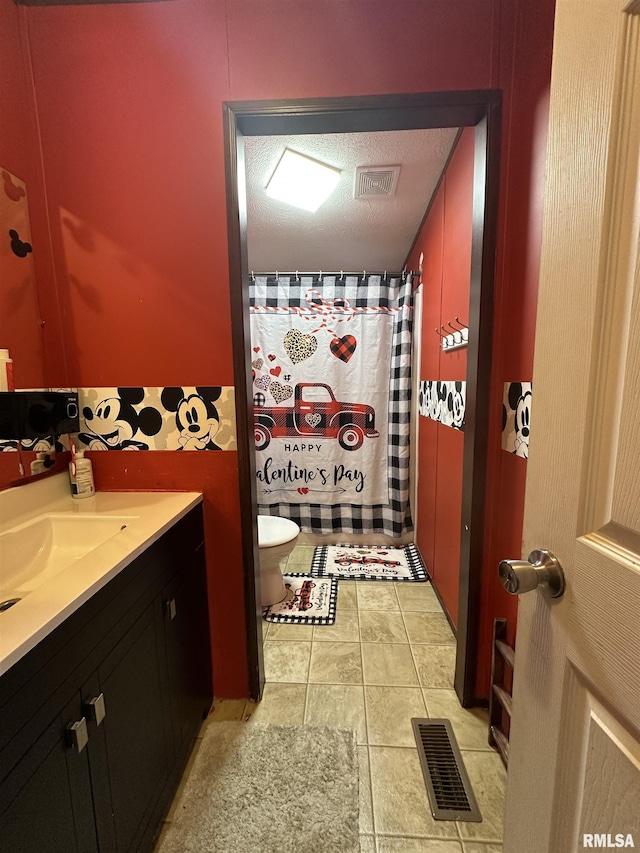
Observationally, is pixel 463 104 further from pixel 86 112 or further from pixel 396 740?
pixel 396 740

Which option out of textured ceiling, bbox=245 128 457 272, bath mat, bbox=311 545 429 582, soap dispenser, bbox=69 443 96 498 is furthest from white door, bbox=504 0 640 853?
bath mat, bbox=311 545 429 582

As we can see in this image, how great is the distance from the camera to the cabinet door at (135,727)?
78 cm

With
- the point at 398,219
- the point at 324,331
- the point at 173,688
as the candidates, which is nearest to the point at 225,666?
the point at 173,688

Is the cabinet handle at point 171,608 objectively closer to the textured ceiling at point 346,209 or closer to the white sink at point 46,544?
the white sink at point 46,544

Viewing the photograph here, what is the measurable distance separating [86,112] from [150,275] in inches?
21.5

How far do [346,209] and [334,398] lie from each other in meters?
1.18

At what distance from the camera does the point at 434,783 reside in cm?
113

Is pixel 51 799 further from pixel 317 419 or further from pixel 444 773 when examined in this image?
pixel 317 419

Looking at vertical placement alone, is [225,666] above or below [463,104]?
below

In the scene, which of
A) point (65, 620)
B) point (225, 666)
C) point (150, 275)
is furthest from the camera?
point (225, 666)

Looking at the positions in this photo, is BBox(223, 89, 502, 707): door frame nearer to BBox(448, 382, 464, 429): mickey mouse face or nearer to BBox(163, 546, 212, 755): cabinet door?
BBox(163, 546, 212, 755): cabinet door

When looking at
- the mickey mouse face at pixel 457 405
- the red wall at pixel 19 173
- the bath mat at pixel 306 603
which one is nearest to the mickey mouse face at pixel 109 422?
the red wall at pixel 19 173

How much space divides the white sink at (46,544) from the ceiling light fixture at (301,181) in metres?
1.67

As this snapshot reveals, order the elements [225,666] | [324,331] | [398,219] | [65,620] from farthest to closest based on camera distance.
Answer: [324,331] → [398,219] → [225,666] → [65,620]
